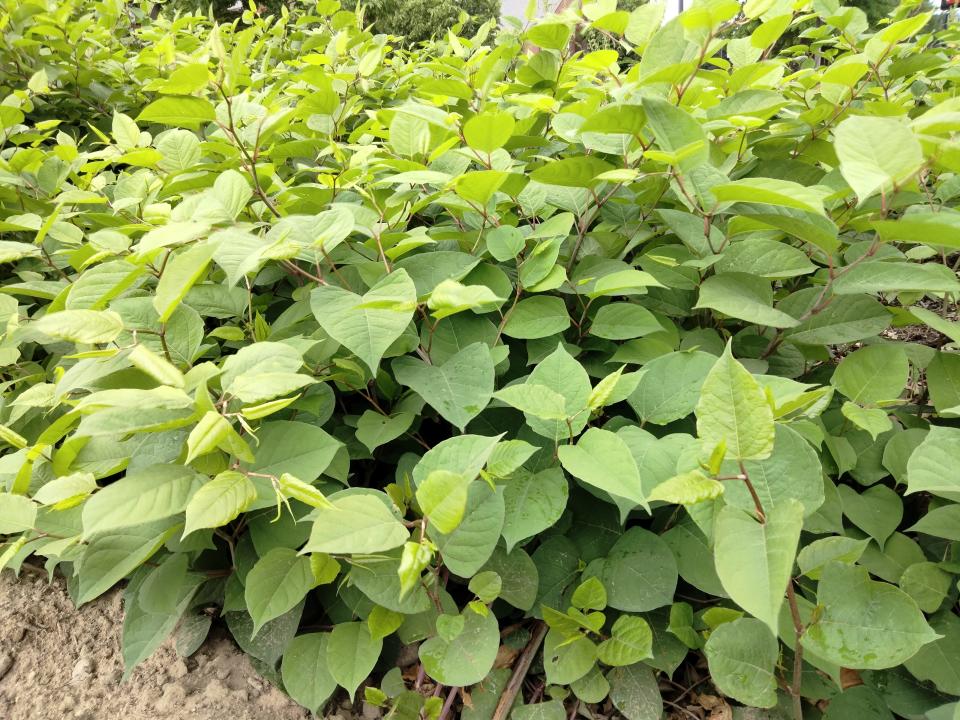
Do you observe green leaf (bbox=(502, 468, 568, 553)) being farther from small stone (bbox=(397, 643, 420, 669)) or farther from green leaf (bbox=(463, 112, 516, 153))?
green leaf (bbox=(463, 112, 516, 153))

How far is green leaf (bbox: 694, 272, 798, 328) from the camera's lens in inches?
36.0

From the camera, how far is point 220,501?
0.69 m

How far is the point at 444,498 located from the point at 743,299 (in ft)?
2.01

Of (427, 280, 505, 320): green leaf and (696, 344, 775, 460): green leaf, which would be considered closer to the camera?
(696, 344, 775, 460): green leaf

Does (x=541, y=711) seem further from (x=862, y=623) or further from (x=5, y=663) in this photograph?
(x=5, y=663)

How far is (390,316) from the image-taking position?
0.87m

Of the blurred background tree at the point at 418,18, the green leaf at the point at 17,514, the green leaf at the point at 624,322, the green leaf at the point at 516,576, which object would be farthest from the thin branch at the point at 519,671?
the blurred background tree at the point at 418,18

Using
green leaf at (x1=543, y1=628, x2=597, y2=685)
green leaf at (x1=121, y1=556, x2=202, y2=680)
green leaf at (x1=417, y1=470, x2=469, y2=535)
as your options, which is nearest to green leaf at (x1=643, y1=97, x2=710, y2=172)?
green leaf at (x1=417, y1=470, x2=469, y2=535)

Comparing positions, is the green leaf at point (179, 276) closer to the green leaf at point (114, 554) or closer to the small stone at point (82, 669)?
the green leaf at point (114, 554)

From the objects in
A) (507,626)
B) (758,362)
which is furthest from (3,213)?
(758,362)

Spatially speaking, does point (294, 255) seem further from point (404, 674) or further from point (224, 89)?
point (404, 674)

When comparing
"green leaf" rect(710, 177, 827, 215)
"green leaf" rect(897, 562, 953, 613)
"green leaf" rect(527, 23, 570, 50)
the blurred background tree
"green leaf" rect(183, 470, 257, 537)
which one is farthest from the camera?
the blurred background tree

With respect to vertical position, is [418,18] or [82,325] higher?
[82,325]

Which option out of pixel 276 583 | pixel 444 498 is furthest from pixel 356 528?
pixel 276 583
